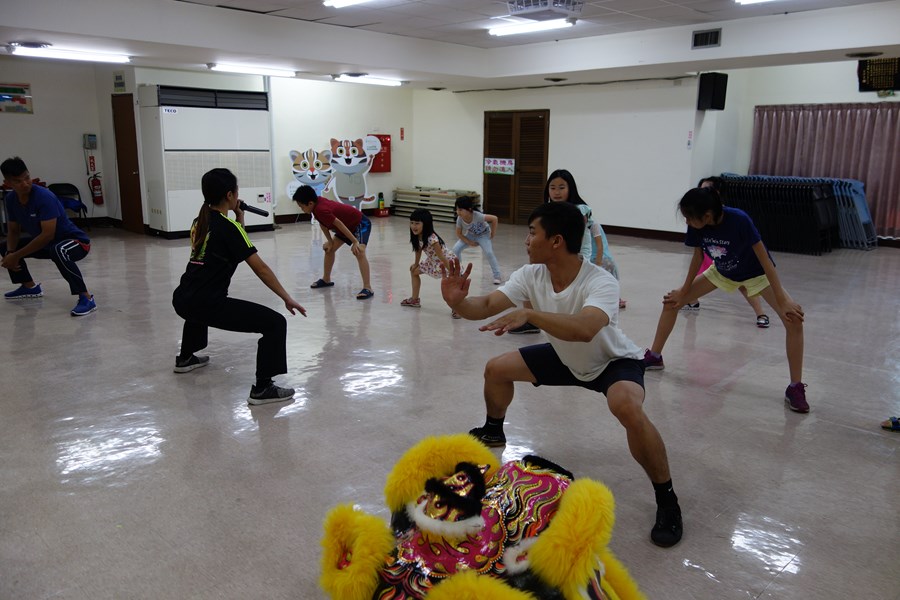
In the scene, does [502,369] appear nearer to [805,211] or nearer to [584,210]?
[584,210]

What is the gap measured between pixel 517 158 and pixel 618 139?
2238mm

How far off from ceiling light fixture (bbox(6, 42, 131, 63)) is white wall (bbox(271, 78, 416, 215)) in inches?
149

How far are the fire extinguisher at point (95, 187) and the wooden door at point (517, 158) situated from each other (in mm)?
7201

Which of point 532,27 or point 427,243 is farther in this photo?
point 532,27

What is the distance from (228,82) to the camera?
1165 centimetres

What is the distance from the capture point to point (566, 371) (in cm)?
309

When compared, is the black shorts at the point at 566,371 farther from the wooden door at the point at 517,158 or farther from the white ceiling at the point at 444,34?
the wooden door at the point at 517,158

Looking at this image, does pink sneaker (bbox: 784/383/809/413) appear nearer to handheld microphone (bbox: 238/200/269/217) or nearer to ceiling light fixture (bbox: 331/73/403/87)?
handheld microphone (bbox: 238/200/269/217)

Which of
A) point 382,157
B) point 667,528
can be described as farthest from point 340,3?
point 667,528

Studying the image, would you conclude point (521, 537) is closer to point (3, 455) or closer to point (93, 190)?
point (3, 455)

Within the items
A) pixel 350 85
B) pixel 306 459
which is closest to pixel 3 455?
pixel 306 459

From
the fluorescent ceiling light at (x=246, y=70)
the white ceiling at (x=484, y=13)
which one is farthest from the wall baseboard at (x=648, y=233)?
the fluorescent ceiling light at (x=246, y=70)

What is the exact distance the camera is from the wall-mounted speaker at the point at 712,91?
10.9m

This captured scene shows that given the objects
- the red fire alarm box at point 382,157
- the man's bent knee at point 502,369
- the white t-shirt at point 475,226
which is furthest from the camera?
the red fire alarm box at point 382,157
